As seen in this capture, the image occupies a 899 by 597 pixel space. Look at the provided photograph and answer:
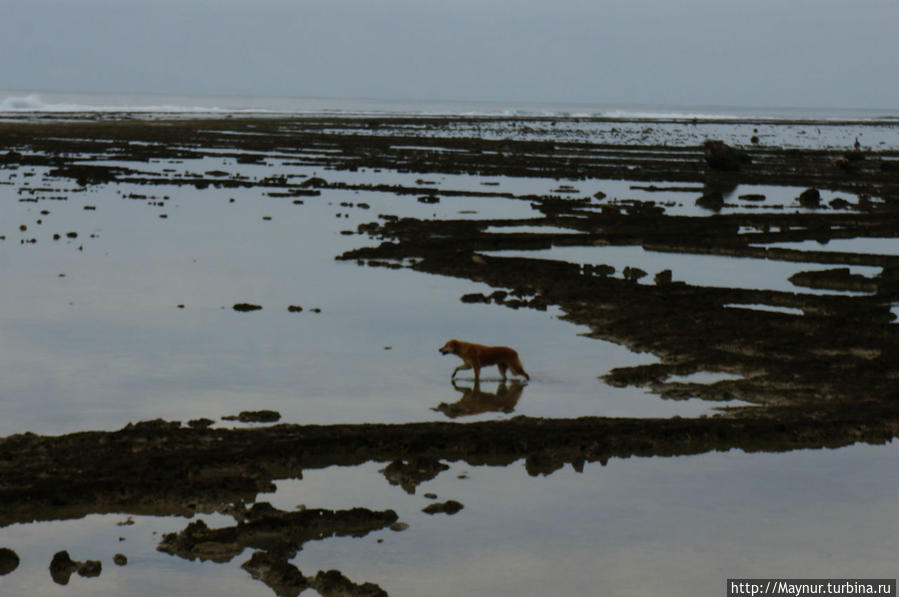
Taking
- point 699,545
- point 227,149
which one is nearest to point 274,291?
point 699,545

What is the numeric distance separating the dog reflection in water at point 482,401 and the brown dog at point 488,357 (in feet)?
0.77

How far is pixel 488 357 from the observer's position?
16453 mm

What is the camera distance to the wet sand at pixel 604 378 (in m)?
11.4

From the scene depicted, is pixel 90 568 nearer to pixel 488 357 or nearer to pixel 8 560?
pixel 8 560

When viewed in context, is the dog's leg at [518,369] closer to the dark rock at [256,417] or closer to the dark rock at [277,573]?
the dark rock at [256,417]

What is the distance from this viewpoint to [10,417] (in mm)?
14117

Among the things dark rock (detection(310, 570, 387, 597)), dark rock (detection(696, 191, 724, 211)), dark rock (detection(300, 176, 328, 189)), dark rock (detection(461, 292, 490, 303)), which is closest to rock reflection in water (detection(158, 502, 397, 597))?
dark rock (detection(310, 570, 387, 597))

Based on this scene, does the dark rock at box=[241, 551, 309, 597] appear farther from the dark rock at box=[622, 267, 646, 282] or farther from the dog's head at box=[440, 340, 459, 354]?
the dark rock at box=[622, 267, 646, 282]

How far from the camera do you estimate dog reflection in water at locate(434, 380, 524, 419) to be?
49.6ft

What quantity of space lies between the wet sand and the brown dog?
23.5 inches

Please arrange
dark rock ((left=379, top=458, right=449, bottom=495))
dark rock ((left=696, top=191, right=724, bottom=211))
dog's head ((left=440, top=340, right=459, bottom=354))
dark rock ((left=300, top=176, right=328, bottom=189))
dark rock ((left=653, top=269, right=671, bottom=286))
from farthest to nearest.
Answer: dark rock ((left=300, top=176, right=328, bottom=189)) → dark rock ((left=696, top=191, right=724, bottom=211)) → dark rock ((left=653, top=269, right=671, bottom=286)) → dog's head ((left=440, top=340, right=459, bottom=354)) → dark rock ((left=379, top=458, right=449, bottom=495))

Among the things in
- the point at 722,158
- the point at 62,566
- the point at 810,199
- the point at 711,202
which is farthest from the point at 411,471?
the point at 722,158

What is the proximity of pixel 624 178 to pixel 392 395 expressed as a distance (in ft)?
145

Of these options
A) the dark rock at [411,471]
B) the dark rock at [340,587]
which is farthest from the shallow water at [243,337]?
the dark rock at [340,587]
